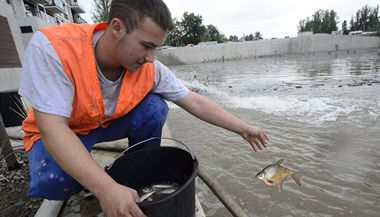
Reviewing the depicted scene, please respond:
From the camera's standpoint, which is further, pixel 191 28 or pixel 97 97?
pixel 191 28

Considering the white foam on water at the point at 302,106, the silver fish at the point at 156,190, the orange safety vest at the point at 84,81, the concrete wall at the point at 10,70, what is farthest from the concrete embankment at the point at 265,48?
the silver fish at the point at 156,190

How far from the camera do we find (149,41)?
5.00ft

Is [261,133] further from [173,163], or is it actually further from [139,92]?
[139,92]

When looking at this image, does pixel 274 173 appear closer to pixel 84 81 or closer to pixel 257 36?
pixel 84 81

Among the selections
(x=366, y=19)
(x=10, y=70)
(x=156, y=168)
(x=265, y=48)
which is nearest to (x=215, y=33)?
(x=265, y=48)

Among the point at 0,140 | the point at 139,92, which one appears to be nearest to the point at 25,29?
the point at 0,140

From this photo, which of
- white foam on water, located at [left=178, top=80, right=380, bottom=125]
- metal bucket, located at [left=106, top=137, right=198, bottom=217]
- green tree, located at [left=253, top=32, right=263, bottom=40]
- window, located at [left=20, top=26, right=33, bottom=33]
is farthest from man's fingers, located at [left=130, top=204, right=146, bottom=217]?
green tree, located at [left=253, top=32, right=263, bottom=40]

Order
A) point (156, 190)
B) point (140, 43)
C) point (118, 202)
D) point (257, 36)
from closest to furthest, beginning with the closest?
1. point (118, 202)
2. point (140, 43)
3. point (156, 190)
4. point (257, 36)

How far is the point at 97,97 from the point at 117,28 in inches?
18.0

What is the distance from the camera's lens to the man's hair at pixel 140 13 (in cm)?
148

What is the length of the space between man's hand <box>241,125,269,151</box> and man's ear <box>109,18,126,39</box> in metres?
1.12

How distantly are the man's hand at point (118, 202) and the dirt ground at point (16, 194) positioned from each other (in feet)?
4.71

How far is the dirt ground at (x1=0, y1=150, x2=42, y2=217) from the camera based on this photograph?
2.18 metres

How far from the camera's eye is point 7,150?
2.76m
